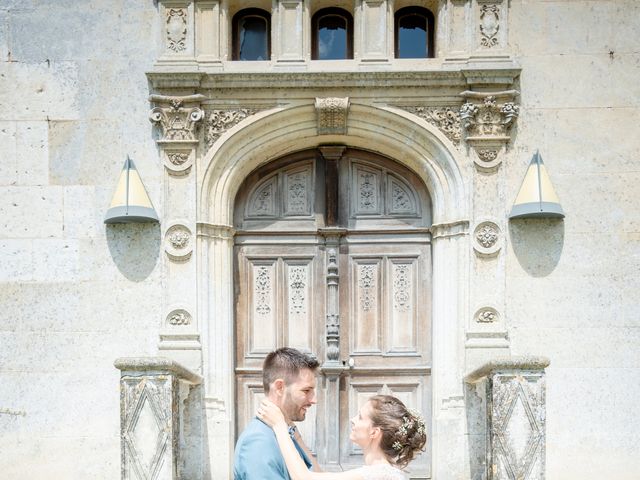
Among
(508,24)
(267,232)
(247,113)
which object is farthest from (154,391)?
(508,24)

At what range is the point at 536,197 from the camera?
24.5 ft

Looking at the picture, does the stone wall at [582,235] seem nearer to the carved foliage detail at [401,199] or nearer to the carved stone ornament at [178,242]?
the carved foliage detail at [401,199]

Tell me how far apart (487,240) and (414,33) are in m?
2.27

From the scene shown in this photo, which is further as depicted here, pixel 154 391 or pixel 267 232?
pixel 267 232

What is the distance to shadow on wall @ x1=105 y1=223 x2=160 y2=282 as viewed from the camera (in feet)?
25.5

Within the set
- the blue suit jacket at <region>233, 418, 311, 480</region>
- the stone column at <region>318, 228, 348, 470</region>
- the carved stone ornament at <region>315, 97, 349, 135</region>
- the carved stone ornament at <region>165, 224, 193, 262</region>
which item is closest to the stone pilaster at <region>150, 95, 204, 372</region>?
the carved stone ornament at <region>165, 224, 193, 262</region>

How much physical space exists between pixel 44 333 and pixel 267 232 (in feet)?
7.75

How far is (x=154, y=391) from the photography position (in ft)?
21.6

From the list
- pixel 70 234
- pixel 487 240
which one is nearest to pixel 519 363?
pixel 487 240

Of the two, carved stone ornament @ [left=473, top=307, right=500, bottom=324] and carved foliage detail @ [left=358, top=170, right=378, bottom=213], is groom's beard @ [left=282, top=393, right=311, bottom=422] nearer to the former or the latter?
carved stone ornament @ [left=473, top=307, right=500, bottom=324]

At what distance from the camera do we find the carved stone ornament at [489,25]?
25.4 ft

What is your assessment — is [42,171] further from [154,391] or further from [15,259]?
[154,391]

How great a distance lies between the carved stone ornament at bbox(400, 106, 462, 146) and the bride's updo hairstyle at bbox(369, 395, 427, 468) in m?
4.23

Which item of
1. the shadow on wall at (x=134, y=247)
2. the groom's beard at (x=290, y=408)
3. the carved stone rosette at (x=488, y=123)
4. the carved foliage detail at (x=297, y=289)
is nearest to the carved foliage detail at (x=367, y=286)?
the carved foliage detail at (x=297, y=289)
